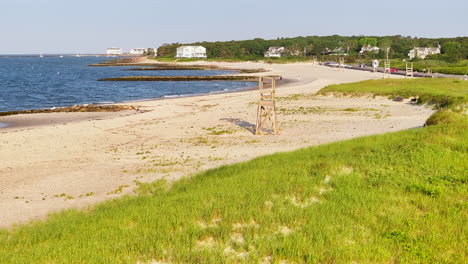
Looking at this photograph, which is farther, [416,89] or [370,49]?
[370,49]

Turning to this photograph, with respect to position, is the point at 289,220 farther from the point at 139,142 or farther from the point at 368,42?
the point at 368,42

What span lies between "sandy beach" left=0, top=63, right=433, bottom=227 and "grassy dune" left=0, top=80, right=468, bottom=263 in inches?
97.9

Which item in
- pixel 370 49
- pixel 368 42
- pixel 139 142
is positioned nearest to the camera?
pixel 139 142

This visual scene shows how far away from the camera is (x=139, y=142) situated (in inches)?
879

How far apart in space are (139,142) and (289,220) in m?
15.7

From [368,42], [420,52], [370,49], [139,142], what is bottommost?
[139,142]

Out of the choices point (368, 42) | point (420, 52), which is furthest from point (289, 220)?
point (368, 42)

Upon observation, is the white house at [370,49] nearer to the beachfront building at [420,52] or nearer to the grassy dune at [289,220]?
the beachfront building at [420,52]

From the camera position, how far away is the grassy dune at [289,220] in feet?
22.9

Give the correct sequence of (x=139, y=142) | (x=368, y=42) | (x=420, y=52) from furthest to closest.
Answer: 1. (x=368, y=42)
2. (x=420, y=52)
3. (x=139, y=142)

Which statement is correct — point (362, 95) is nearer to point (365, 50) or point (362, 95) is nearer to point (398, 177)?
point (398, 177)

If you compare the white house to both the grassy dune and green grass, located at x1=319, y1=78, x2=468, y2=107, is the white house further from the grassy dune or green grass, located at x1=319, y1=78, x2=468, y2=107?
the grassy dune

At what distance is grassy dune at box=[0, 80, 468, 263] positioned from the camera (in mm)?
6969

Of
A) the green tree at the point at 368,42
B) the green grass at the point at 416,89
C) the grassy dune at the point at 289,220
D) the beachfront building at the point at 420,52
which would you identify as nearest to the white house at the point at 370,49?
the green tree at the point at 368,42
